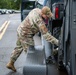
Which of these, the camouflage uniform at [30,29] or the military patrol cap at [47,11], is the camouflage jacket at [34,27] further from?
the military patrol cap at [47,11]

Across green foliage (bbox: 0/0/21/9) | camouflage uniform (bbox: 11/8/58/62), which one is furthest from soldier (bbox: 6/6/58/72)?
green foliage (bbox: 0/0/21/9)

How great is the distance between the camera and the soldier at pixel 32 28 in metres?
6.41

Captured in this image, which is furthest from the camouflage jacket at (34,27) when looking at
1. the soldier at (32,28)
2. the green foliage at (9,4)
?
the green foliage at (9,4)

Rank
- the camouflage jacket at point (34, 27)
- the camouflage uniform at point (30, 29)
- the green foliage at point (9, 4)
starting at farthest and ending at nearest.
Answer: the green foliage at point (9, 4), the camouflage uniform at point (30, 29), the camouflage jacket at point (34, 27)

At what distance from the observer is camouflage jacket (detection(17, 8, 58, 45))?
20.8 ft

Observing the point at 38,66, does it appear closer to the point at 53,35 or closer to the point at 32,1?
the point at 53,35

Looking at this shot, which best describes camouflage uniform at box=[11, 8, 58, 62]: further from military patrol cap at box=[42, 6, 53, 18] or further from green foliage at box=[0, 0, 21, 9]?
green foliage at box=[0, 0, 21, 9]

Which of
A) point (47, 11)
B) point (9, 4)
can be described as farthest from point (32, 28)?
point (9, 4)

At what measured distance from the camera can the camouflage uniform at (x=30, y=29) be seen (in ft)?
21.4

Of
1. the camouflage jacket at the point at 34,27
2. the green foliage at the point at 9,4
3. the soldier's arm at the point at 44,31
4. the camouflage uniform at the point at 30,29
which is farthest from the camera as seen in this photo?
the green foliage at the point at 9,4

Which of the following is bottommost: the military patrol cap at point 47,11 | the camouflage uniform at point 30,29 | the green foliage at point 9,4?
the green foliage at point 9,4

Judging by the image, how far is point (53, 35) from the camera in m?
6.88

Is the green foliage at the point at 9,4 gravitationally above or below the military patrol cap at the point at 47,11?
below

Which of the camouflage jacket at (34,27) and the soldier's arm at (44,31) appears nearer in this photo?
the soldier's arm at (44,31)
